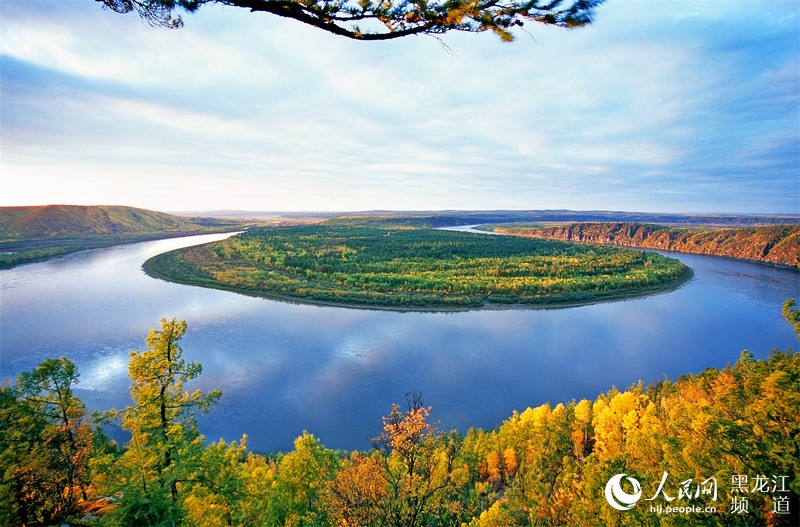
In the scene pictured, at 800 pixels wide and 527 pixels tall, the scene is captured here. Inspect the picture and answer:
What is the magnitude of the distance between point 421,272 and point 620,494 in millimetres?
54156

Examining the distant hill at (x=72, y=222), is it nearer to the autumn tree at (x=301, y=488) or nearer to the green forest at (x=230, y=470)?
the green forest at (x=230, y=470)

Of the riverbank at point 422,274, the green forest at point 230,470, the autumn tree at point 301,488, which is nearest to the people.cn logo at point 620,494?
the green forest at point 230,470

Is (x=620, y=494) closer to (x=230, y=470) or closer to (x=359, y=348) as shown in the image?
(x=230, y=470)

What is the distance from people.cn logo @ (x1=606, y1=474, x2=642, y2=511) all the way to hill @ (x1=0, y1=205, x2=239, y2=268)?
93.9m

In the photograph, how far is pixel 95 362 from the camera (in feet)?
92.6

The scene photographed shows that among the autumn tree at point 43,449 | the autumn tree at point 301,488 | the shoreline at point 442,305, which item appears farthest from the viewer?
the shoreline at point 442,305

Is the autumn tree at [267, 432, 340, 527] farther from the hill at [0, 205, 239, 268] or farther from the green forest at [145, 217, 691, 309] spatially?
the hill at [0, 205, 239, 268]

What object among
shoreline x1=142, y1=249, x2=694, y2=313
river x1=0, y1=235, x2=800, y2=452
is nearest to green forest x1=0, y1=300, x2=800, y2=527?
river x1=0, y1=235, x2=800, y2=452

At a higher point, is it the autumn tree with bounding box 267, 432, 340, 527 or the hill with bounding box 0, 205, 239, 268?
the hill with bounding box 0, 205, 239, 268

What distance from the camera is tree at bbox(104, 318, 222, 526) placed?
5.73 meters

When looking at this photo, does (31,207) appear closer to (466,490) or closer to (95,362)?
(95,362)

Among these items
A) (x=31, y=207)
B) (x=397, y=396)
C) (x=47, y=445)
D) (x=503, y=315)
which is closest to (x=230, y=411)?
(x=397, y=396)

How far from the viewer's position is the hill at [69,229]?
87.5m

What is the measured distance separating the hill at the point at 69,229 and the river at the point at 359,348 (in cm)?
4776
